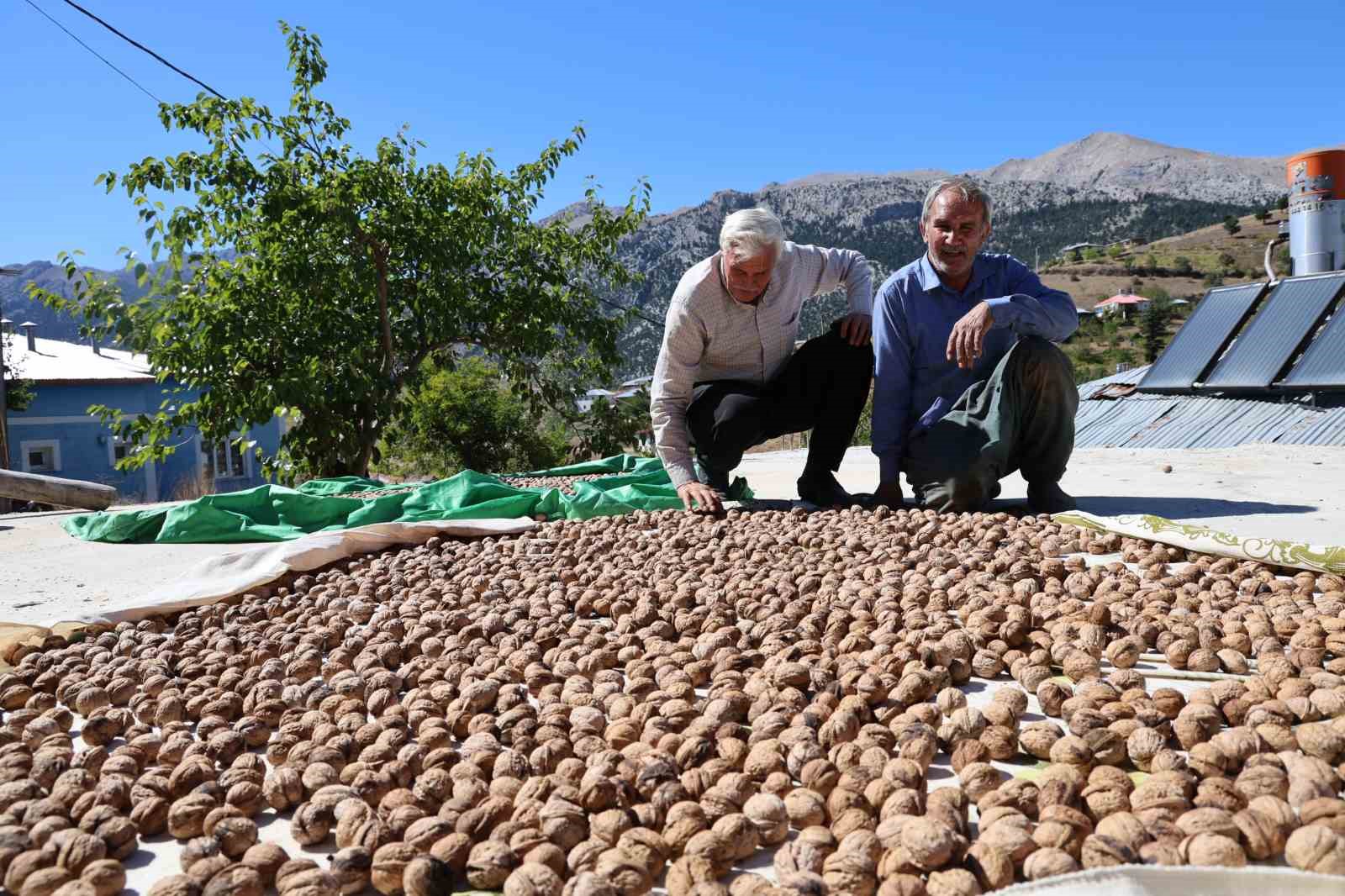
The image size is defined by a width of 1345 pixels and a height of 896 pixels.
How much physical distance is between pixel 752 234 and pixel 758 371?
0.70 metres

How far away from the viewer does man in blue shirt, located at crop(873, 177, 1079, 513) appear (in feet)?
10.0

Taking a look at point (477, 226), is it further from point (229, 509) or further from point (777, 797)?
point (777, 797)

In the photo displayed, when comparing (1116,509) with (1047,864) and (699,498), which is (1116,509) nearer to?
(699,498)

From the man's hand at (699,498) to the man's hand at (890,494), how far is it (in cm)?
57

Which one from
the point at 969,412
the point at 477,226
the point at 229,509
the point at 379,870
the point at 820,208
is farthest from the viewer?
the point at 820,208

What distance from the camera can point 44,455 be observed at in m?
21.3

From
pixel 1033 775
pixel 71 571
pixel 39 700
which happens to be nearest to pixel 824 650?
pixel 1033 775

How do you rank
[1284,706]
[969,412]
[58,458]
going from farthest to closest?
1. [58,458]
2. [969,412]
3. [1284,706]

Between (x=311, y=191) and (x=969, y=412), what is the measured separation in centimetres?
471

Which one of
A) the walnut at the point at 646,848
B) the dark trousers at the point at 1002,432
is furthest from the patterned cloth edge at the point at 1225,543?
the walnut at the point at 646,848

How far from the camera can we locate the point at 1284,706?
136cm

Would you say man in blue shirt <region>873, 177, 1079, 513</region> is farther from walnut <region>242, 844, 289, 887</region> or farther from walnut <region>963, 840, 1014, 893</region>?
walnut <region>242, 844, 289, 887</region>

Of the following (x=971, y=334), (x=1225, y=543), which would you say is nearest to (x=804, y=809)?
(x=1225, y=543)

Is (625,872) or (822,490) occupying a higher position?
(822,490)
